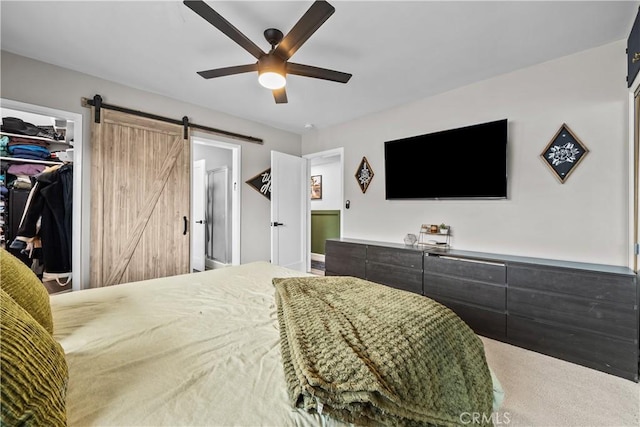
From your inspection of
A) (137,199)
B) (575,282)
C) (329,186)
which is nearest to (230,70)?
(137,199)

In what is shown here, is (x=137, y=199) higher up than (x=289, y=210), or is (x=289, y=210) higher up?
(x=137, y=199)

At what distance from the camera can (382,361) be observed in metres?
0.86

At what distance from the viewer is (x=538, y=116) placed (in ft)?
8.47

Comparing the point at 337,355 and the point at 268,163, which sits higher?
the point at 268,163

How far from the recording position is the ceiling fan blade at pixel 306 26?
148 centimetres

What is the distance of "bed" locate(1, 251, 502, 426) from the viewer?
0.70 meters

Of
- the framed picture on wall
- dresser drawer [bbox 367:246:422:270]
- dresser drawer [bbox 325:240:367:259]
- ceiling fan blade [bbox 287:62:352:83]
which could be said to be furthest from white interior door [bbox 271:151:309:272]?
ceiling fan blade [bbox 287:62:352:83]

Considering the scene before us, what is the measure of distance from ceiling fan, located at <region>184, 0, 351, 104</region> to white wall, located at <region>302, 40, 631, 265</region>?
4.66 feet

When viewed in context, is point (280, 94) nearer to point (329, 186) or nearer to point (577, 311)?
point (577, 311)

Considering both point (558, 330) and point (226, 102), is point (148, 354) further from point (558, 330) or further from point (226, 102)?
point (226, 102)

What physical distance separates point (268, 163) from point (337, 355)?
3869 mm

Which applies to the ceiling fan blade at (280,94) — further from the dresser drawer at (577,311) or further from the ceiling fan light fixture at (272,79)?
the dresser drawer at (577,311)

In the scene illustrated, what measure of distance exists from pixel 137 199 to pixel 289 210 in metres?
2.11

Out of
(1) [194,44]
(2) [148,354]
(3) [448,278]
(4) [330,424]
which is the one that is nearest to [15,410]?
(2) [148,354]
